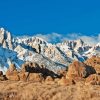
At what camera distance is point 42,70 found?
92.4 meters

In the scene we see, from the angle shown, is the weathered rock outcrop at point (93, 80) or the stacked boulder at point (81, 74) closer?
the weathered rock outcrop at point (93, 80)

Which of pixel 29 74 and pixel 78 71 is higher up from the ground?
pixel 78 71

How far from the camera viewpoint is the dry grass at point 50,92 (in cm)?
6213

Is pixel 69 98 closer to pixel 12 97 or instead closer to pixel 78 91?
pixel 78 91

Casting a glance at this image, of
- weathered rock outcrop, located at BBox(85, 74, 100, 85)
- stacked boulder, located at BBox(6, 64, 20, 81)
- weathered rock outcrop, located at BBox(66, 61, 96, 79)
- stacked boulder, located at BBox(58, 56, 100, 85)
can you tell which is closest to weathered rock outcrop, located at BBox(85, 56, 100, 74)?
stacked boulder, located at BBox(58, 56, 100, 85)

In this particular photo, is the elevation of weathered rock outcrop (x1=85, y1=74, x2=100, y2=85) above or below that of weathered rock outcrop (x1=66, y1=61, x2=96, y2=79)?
below

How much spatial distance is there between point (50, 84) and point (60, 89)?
5.55m

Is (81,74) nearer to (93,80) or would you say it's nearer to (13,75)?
(93,80)

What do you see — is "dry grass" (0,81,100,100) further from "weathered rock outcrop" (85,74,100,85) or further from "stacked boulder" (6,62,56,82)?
"stacked boulder" (6,62,56,82)

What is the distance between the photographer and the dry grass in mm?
62134

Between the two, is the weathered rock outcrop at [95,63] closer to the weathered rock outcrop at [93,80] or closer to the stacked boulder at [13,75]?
the weathered rock outcrop at [93,80]

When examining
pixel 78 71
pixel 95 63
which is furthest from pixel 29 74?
pixel 95 63

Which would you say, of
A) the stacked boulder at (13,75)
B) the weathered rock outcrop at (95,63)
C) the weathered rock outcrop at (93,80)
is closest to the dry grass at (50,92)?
the weathered rock outcrop at (93,80)

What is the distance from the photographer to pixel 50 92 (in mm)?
63781
